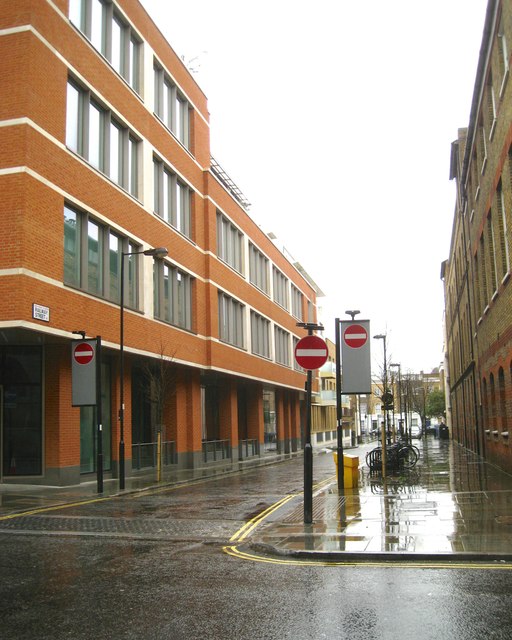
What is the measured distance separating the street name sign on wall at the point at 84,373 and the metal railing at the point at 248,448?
20465 mm

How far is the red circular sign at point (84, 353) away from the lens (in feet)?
59.8

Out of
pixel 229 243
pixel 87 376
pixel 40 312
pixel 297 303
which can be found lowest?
pixel 87 376

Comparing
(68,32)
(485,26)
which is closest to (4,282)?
(68,32)

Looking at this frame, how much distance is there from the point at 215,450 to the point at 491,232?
57.1 ft

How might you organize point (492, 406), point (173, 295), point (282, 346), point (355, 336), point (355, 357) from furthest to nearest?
1. point (282, 346)
2. point (173, 295)
3. point (492, 406)
4. point (355, 357)
5. point (355, 336)

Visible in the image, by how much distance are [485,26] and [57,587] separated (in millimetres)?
18192

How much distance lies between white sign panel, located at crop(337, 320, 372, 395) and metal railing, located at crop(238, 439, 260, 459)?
71.7 ft

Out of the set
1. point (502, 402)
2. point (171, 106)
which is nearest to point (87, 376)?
point (502, 402)

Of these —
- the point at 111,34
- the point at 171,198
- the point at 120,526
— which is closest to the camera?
the point at 120,526

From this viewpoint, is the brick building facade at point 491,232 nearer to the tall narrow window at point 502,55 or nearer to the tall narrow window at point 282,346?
the tall narrow window at point 502,55

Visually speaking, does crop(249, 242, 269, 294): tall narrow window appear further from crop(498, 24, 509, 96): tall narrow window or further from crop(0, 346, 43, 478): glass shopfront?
crop(498, 24, 509, 96): tall narrow window

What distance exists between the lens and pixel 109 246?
22.5m

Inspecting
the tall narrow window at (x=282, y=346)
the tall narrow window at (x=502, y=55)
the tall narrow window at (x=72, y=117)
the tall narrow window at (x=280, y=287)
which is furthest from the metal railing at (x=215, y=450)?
the tall narrow window at (x=502, y=55)

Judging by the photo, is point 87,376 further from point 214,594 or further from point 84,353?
point 214,594
